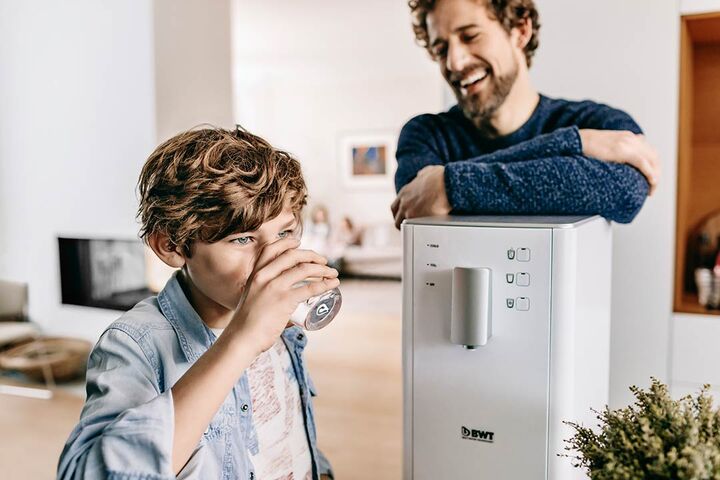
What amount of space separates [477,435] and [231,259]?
0.42 m

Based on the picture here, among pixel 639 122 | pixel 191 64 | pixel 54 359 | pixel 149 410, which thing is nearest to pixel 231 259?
pixel 149 410

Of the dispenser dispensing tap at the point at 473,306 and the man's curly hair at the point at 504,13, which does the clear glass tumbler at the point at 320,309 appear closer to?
the dispenser dispensing tap at the point at 473,306

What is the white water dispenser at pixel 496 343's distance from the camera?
808 mm

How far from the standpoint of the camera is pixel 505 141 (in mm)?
1197

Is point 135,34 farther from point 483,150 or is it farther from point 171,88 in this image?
point 483,150

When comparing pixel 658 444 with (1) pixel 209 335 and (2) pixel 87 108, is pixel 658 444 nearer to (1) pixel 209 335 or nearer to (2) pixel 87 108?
(1) pixel 209 335

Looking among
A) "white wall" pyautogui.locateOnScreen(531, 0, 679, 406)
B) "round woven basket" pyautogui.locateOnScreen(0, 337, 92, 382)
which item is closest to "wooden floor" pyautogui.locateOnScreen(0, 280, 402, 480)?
"round woven basket" pyautogui.locateOnScreen(0, 337, 92, 382)

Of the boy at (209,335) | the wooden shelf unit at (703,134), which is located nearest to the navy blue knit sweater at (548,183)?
the boy at (209,335)

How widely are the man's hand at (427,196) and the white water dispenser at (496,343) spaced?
93mm

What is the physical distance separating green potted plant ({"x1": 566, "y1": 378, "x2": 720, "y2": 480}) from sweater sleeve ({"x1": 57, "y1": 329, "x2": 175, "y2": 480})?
1.37 ft

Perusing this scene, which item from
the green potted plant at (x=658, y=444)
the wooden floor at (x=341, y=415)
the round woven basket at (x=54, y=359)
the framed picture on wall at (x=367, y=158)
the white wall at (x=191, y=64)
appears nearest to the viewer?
the green potted plant at (x=658, y=444)

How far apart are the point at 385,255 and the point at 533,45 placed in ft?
19.0

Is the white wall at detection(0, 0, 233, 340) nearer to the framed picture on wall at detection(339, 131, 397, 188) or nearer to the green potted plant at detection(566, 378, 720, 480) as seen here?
the green potted plant at detection(566, 378, 720, 480)

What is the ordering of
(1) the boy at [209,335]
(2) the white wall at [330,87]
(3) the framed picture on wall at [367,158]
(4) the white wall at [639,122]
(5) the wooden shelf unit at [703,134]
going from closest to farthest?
(1) the boy at [209,335] → (4) the white wall at [639,122] → (5) the wooden shelf unit at [703,134] → (2) the white wall at [330,87] → (3) the framed picture on wall at [367,158]
